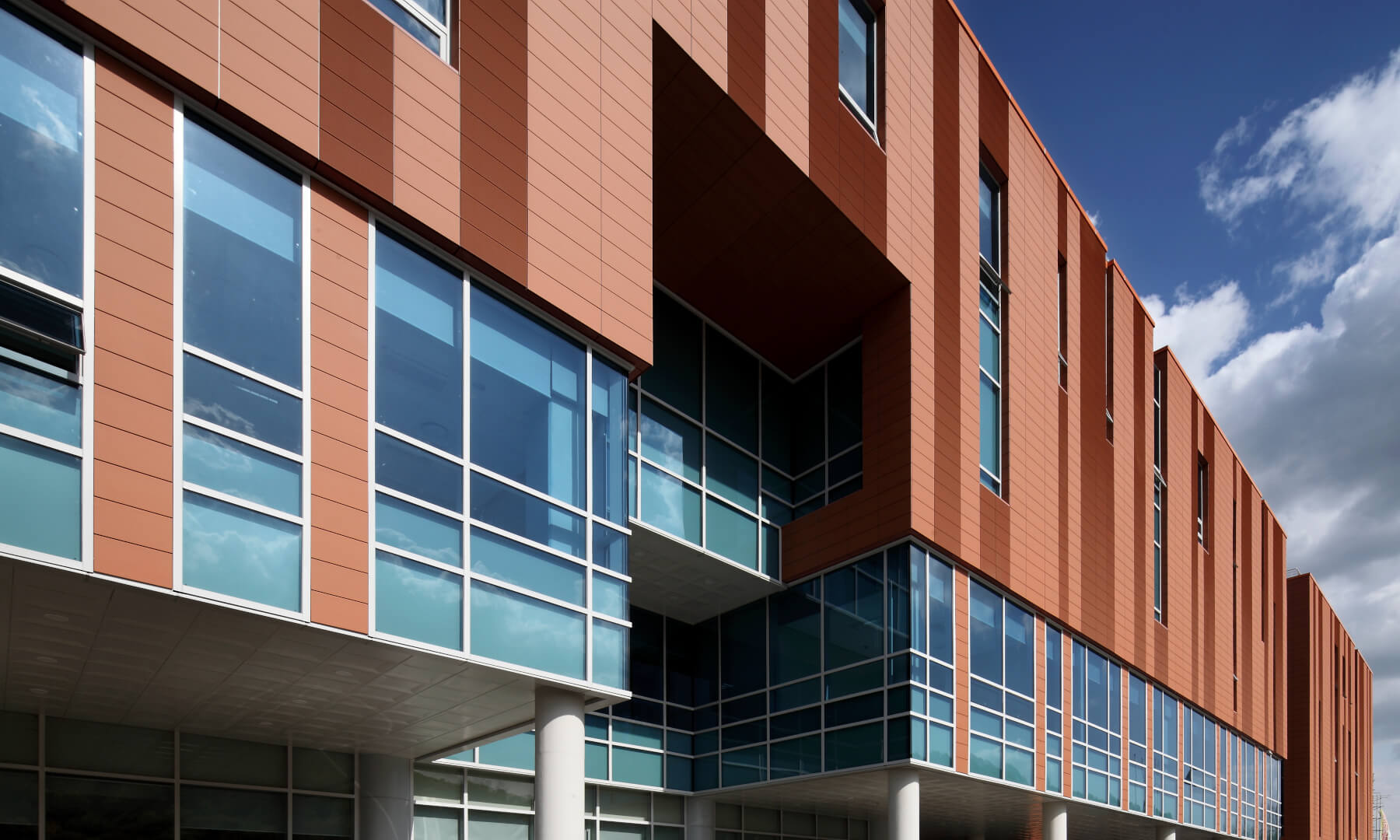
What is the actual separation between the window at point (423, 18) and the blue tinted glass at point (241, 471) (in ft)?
17.4

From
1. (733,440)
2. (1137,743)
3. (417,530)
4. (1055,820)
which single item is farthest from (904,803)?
(1137,743)

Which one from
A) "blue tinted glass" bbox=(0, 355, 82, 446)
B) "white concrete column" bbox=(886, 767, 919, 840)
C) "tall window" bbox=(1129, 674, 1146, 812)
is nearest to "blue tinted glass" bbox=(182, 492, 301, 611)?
"blue tinted glass" bbox=(0, 355, 82, 446)

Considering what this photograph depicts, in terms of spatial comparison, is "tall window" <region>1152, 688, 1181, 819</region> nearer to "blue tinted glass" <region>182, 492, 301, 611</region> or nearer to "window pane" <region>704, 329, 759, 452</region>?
"window pane" <region>704, 329, 759, 452</region>

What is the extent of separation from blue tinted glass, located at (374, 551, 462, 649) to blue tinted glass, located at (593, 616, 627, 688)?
2.23 meters

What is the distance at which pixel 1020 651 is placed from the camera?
23.2 m

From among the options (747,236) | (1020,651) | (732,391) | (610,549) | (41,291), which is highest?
(747,236)

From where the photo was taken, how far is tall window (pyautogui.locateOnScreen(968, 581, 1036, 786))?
69.6 ft

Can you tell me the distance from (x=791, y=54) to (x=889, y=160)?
344 cm

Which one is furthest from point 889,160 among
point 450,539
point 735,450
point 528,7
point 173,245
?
point 173,245

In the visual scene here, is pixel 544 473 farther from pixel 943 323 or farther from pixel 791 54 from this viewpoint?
pixel 943 323

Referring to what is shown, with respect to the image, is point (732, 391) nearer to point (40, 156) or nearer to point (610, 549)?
point (610, 549)

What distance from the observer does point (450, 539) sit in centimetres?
1143

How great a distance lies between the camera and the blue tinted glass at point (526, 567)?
38.6ft

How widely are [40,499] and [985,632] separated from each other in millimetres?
18170
